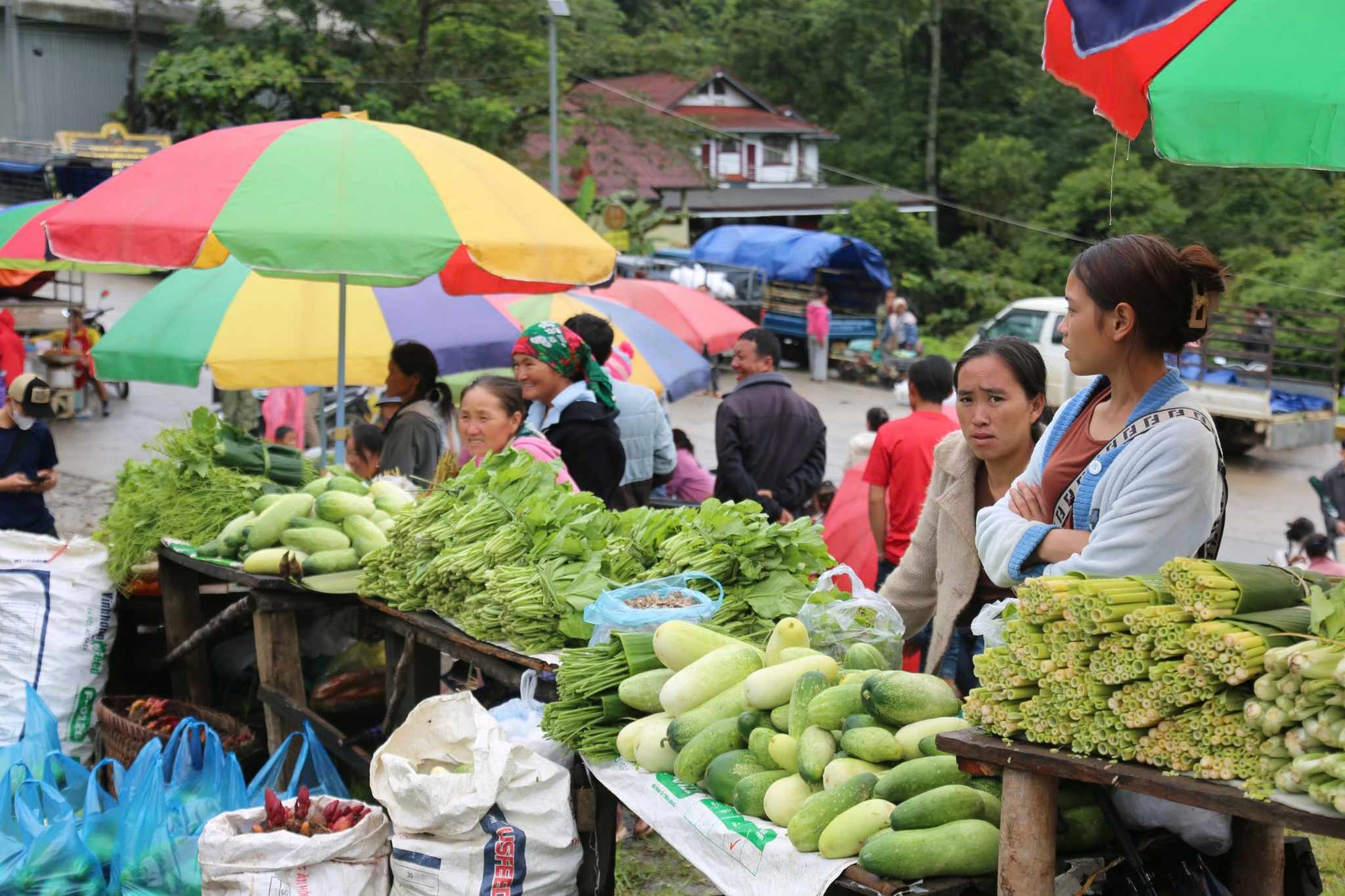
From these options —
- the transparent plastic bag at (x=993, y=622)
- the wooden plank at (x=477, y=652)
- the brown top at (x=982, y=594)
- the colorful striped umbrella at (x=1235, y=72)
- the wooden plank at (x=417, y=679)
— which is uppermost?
the colorful striped umbrella at (x=1235, y=72)

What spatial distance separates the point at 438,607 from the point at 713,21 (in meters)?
49.3

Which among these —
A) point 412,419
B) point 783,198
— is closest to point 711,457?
point 412,419

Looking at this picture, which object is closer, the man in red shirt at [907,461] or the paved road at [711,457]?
the man in red shirt at [907,461]

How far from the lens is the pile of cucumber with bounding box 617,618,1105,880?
8.42 ft

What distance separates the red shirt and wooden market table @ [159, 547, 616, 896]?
2251mm

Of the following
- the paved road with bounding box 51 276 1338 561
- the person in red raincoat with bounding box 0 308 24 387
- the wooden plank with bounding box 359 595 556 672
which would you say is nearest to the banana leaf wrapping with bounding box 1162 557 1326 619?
the wooden plank with bounding box 359 595 556 672

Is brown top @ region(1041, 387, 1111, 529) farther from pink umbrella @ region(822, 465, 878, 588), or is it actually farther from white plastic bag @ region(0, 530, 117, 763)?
white plastic bag @ region(0, 530, 117, 763)

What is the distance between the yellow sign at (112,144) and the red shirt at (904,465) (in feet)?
69.3

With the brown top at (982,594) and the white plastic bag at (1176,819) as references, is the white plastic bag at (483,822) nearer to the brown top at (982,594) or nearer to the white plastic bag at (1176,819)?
the brown top at (982,594)

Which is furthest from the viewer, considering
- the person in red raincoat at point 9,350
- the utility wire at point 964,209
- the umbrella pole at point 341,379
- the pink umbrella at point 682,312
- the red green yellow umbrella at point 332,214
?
the utility wire at point 964,209

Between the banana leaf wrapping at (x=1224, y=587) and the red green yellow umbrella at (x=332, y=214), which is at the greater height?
the red green yellow umbrella at (x=332, y=214)

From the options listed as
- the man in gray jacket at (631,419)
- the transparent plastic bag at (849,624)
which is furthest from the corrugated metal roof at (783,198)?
Result: the transparent plastic bag at (849,624)

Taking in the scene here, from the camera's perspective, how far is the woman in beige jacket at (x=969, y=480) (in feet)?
11.7

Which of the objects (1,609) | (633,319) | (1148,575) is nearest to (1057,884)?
(1148,575)
